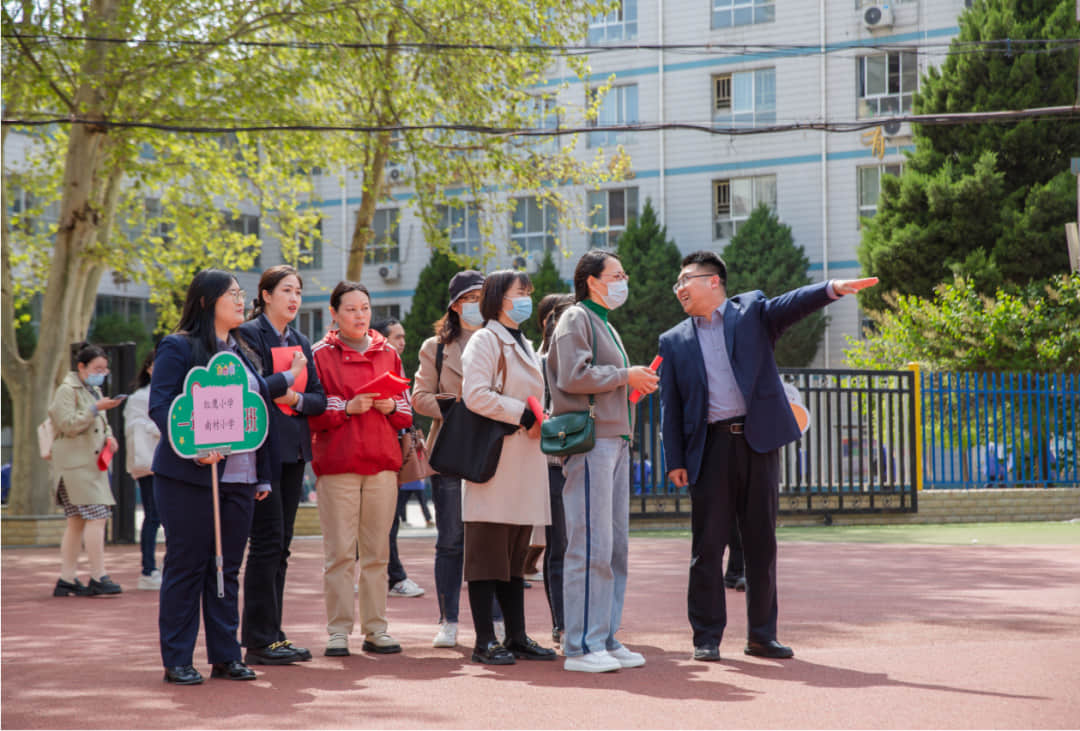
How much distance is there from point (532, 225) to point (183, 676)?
33.1 m

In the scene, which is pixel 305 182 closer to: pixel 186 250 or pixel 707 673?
pixel 186 250

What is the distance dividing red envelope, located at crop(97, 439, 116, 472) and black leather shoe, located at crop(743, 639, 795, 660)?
5953 millimetres

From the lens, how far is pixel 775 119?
115 feet

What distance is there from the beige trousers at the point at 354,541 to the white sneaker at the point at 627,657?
135cm

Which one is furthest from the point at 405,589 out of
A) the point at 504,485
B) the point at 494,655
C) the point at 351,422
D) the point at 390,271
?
the point at 390,271

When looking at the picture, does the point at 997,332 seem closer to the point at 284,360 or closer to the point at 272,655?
the point at 284,360

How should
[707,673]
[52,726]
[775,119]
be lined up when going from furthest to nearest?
[775,119]
[707,673]
[52,726]

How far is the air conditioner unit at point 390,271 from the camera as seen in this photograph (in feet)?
135

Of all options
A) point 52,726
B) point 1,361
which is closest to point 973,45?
point 1,361

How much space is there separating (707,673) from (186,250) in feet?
67.5

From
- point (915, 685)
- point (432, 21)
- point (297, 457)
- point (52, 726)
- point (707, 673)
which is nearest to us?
point (52, 726)

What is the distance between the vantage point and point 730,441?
21.4ft

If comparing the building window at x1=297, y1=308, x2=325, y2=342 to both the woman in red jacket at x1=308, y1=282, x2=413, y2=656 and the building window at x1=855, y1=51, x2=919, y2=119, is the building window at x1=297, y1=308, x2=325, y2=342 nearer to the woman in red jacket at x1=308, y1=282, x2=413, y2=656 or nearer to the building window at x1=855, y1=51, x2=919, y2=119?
the building window at x1=855, y1=51, x2=919, y2=119

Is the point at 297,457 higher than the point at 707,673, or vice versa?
the point at 297,457
